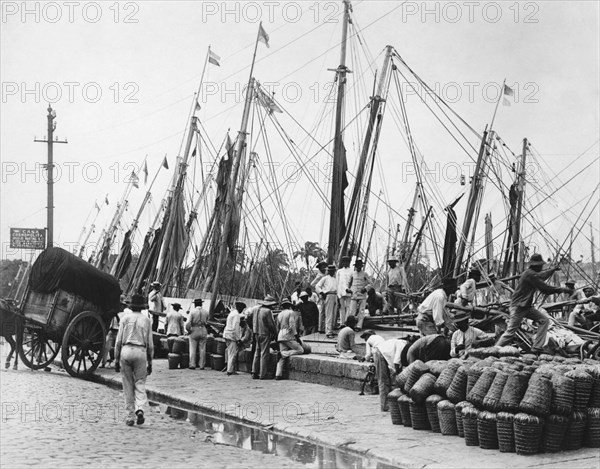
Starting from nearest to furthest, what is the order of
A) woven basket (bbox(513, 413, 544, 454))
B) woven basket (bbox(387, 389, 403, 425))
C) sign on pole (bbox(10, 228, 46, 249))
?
woven basket (bbox(513, 413, 544, 454)) < woven basket (bbox(387, 389, 403, 425)) < sign on pole (bbox(10, 228, 46, 249))

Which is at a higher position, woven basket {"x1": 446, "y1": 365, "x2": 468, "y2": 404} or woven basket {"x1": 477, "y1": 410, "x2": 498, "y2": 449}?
woven basket {"x1": 446, "y1": 365, "x2": 468, "y2": 404}

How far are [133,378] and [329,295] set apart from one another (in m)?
8.46

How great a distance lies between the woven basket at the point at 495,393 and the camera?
8.95 meters


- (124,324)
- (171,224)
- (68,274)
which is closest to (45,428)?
(124,324)

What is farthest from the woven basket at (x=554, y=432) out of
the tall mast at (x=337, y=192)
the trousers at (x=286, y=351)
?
the tall mast at (x=337, y=192)

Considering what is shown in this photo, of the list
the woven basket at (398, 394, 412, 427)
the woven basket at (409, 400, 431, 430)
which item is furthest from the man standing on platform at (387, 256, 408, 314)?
the woven basket at (409, 400, 431, 430)

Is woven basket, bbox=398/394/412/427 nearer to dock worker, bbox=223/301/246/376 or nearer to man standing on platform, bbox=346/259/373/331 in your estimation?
man standing on platform, bbox=346/259/373/331

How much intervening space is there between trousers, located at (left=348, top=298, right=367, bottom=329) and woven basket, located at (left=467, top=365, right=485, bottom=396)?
8.47 metres

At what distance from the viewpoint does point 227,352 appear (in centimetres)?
1827

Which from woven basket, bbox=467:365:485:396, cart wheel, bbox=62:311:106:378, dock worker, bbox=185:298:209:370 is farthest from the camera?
dock worker, bbox=185:298:209:370

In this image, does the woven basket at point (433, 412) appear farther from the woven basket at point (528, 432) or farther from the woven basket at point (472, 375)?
the woven basket at point (528, 432)

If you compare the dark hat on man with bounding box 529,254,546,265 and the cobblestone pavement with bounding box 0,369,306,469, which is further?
the dark hat on man with bounding box 529,254,546,265

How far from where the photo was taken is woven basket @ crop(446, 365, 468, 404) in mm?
9742

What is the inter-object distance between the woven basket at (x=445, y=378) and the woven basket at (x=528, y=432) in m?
1.46
